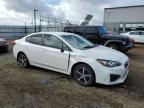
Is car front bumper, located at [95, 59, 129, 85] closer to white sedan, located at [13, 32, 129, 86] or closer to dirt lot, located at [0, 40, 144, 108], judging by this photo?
white sedan, located at [13, 32, 129, 86]

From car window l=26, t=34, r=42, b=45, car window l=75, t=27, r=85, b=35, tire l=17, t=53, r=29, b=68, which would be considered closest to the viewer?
car window l=26, t=34, r=42, b=45

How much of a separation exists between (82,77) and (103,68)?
0.71 m

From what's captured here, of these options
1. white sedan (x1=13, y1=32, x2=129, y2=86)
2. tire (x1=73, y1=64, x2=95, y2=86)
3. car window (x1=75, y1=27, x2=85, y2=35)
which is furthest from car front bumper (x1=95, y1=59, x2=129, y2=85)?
car window (x1=75, y1=27, x2=85, y2=35)

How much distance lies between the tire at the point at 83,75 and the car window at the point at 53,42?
72cm

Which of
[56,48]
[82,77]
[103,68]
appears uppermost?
[56,48]

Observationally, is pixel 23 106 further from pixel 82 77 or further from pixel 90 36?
pixel 90 36

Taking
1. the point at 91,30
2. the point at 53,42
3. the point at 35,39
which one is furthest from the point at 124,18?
the point at 53,42

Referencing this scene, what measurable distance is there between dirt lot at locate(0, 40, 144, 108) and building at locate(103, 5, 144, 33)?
2768 centimetres

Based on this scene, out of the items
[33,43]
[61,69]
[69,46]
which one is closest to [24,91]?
[61,69]

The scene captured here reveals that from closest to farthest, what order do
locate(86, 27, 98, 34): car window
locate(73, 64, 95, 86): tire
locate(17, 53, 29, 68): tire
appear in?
locate(73, 64, 95, 86): tire, locate(17, 53, 29, 68): tire, locate(86, 27, 98, 34): car window

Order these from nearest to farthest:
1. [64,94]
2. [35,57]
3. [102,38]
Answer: [64,94] → [35,57] → [102,38]

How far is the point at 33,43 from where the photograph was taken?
6906 millimetres

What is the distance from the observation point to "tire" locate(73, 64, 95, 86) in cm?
524

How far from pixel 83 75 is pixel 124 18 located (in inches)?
1217
